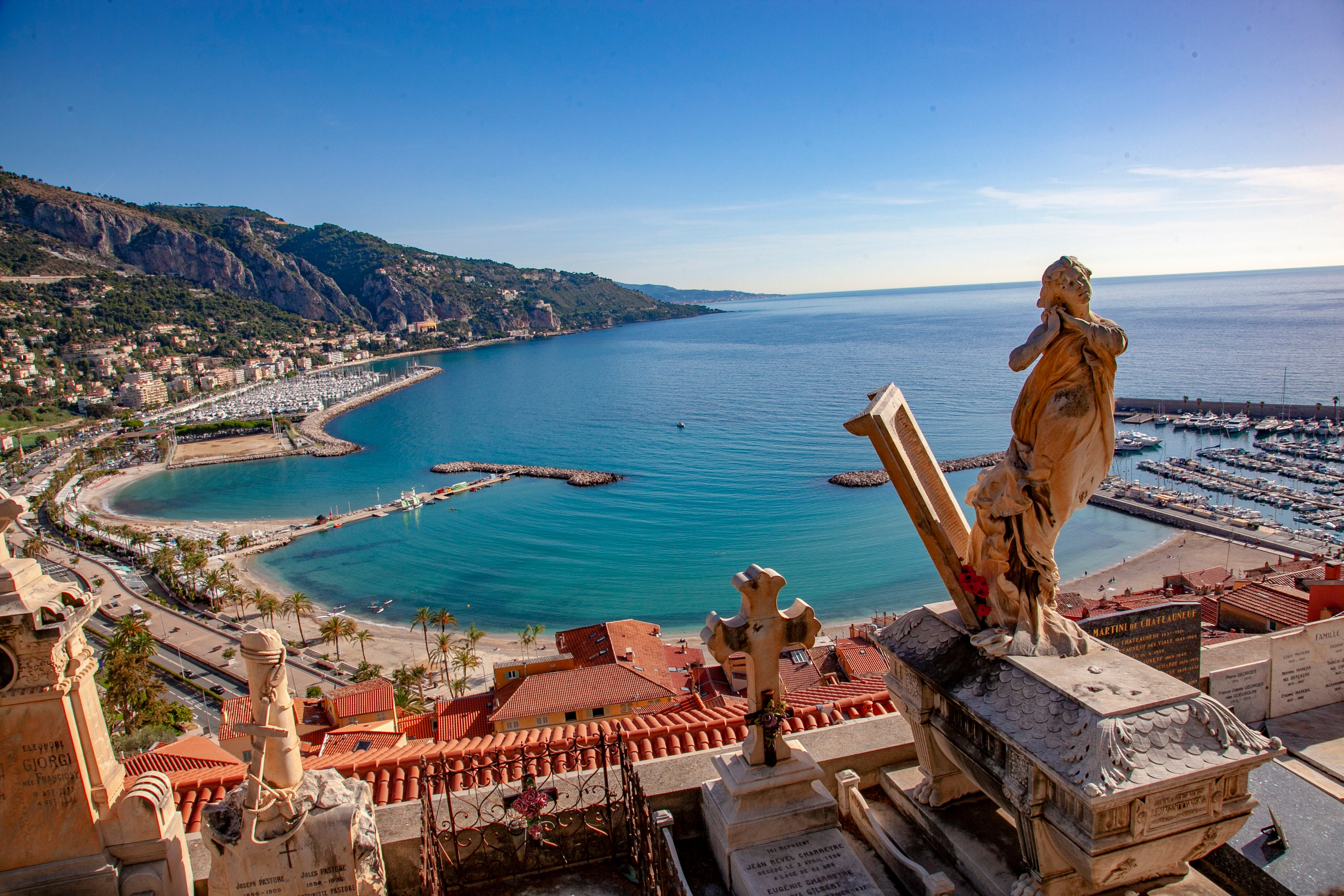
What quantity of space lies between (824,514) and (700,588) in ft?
50.6

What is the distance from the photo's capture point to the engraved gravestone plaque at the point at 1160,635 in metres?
7.08

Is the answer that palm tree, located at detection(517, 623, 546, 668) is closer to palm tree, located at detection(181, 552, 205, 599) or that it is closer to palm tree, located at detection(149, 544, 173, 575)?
palm tree, located at detection(181, 552, 205, 599)

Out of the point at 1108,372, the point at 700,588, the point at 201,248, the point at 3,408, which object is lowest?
the point at 700,588

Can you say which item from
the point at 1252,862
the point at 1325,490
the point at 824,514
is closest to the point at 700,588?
the point at 824,514

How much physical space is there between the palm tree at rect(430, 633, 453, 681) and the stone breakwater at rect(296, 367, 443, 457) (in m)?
56.6

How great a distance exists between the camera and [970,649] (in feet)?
19.3

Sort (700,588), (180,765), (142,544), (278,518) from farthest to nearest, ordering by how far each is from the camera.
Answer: (278,518), (142,544), (700,588), (180,765)

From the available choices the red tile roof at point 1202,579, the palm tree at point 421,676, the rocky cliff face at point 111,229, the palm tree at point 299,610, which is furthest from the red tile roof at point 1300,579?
the rocky cliff face at point 111,229

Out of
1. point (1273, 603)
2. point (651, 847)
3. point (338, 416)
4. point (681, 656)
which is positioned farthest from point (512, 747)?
point (338, 416)

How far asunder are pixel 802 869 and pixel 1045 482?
3.41 m

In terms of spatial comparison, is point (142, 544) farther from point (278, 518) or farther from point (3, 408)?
point (3, 408)

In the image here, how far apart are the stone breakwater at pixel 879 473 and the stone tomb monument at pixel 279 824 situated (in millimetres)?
55969

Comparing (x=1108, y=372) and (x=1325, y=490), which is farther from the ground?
(x=1108, y=372)

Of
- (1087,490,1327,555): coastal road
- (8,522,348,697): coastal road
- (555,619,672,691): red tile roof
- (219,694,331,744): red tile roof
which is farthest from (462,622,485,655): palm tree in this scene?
(1087,490,1327,555): coastal road
